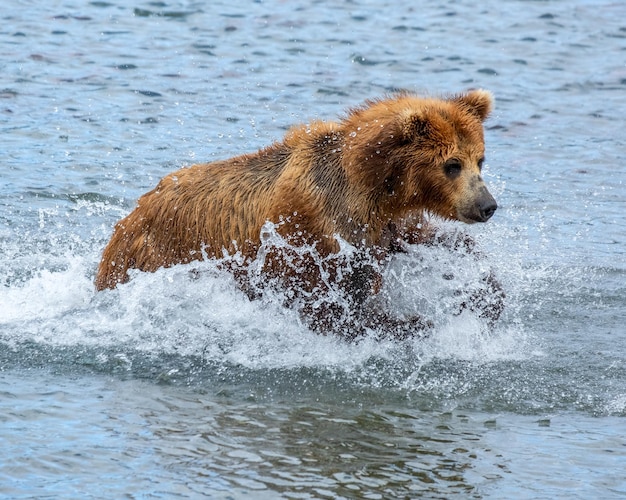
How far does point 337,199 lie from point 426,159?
1.82 ft

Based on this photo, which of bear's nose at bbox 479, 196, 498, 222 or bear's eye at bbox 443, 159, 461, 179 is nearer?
bear's nose at bbox 479, 196, 498, 222

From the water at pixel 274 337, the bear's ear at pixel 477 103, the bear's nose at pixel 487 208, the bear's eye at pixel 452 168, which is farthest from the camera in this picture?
the bear's ear at pixel 477 103

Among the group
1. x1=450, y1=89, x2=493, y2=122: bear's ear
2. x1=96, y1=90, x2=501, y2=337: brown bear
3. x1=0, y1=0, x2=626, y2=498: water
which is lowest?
x1=0, y1=0, x2=626, y2=498: water

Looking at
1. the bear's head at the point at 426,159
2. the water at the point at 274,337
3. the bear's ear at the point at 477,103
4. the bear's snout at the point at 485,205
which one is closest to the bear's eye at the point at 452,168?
the bear's head at the point at 426,159

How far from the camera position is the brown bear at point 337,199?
20.4ft

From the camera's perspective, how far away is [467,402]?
19.7ft

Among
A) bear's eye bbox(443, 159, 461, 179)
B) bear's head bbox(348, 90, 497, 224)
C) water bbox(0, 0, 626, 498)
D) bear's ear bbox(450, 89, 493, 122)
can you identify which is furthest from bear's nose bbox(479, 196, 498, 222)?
water bbox(0, 0, 626, 498)

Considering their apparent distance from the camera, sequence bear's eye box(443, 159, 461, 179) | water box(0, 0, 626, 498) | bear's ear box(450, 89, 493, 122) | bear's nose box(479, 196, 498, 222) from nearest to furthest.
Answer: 1. water box(0, 0, 626, 498)
2. bear's nose box(479, 196, 498, 222)
3. bear's eye box(443, 159, 461, 179)
4. bear's ear box(450, 89, 493, 122)

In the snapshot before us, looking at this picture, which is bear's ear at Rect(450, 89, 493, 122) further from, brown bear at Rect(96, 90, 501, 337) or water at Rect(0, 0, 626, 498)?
water at Rect(0, 0, 626, 498)

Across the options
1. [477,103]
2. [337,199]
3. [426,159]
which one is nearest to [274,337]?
[337,199]

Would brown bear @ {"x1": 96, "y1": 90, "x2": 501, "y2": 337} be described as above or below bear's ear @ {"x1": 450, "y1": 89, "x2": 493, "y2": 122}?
below

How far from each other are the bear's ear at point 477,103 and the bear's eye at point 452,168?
1.42 ft

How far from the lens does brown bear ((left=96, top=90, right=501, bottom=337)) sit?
6207mm

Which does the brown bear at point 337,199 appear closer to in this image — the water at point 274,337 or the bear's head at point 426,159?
the bear's head at point 426,159
